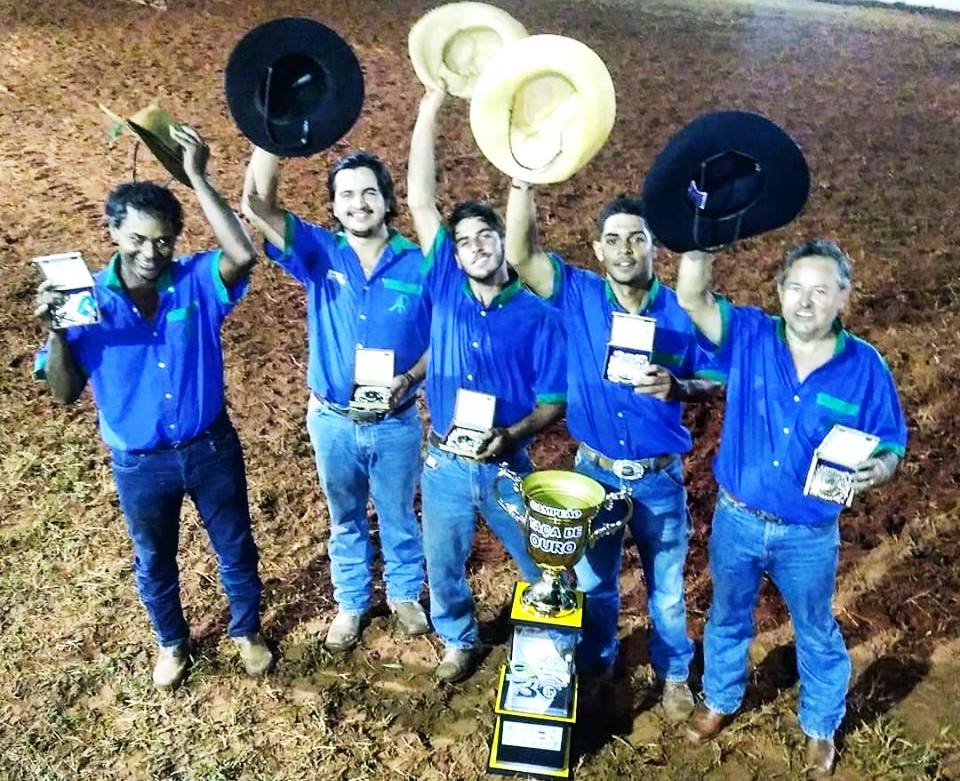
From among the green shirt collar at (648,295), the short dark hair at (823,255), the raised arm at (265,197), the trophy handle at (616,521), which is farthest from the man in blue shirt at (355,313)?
the short dark hair at (823,255)

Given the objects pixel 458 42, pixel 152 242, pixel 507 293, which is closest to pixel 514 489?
pixel 507 293

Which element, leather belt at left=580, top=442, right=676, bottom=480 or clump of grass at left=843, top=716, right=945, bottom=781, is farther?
clump of grass at left=843, top=716, right=945, bottom=781

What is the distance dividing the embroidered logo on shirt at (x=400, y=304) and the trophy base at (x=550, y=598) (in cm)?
119

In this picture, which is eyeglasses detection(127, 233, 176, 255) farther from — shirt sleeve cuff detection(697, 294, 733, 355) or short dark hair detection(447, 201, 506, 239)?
shirt sleeve cuff detection(697, 294, 733, 355)

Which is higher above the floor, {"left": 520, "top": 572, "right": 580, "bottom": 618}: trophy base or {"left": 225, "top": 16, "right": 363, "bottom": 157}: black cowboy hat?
{"left": 225, "top": 16, "right": 363, "bottom": 157}: black cowboy hat

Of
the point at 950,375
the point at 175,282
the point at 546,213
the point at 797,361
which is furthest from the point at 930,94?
the point at 175,282

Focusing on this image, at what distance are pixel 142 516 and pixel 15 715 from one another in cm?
117

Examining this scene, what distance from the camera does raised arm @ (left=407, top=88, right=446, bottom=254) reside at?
3.71m

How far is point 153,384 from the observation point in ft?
11.7

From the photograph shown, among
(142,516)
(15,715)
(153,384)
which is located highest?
(153,384)

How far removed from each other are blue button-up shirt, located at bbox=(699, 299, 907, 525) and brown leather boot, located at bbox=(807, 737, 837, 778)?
108cm

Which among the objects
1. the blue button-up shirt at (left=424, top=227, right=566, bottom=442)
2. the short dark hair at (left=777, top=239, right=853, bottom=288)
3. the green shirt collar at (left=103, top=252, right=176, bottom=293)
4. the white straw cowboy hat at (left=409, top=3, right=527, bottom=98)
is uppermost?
the white straw cowboy hat at (left=409, top=3, right=527, bottom=98)

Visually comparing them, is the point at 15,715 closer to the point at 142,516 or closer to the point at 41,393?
the point at 142,516

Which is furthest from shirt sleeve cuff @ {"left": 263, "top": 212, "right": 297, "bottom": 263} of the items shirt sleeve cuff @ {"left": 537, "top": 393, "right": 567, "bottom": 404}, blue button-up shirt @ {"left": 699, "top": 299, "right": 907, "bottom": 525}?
blue button-up shirt @ {"left": 699, "top": 299, "right": 907, "bottom": 525}
